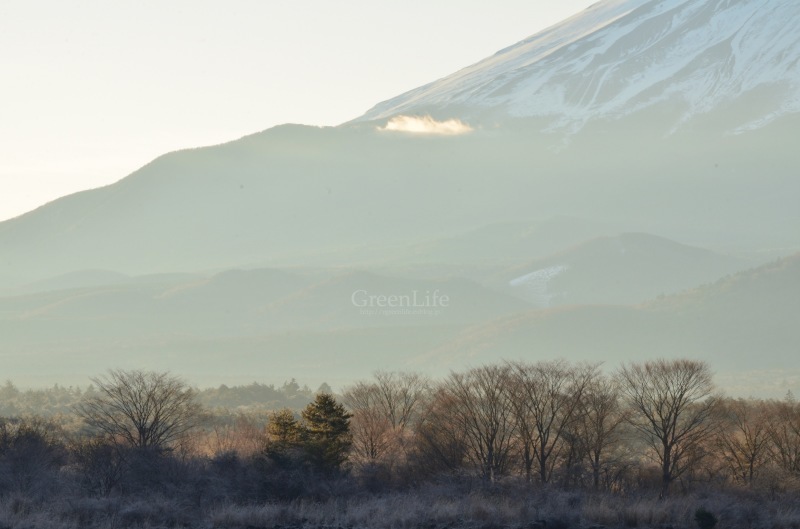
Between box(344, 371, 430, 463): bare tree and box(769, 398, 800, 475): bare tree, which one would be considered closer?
box(769, 398, 800, 475): bare tree

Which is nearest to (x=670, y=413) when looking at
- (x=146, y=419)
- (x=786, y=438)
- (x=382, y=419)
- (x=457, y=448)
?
(x=786, y=438)

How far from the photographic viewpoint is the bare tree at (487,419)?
176 feet

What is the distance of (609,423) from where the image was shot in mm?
58281

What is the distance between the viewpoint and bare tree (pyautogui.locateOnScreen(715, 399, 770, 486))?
2115 inches

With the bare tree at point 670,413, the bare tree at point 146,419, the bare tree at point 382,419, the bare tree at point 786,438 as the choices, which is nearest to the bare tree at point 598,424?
the bare tree at point 670,413

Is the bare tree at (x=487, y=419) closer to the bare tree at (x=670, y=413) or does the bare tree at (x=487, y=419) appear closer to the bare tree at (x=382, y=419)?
the bare tree at (x=382, y=419)

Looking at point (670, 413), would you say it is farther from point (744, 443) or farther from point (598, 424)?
point (598, 424)

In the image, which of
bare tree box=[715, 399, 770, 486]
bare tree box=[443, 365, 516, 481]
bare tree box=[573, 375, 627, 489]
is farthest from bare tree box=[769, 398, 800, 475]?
bare tree box=[443, 365, 516, 481]

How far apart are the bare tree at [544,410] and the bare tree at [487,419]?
626 millimetres

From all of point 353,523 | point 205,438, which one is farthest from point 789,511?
point 205,438

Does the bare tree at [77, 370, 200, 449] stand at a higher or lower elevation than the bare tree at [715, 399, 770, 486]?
higher

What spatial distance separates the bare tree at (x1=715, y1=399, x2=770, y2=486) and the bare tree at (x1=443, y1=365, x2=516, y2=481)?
9667 mm

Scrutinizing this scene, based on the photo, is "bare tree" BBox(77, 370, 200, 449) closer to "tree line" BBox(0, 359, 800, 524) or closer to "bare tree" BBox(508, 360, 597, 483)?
"tree line" BBox(0, 359, 800, 524)

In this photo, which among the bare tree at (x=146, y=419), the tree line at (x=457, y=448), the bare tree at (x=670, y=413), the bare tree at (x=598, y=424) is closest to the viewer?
the tree line at (x=457, y=448)
